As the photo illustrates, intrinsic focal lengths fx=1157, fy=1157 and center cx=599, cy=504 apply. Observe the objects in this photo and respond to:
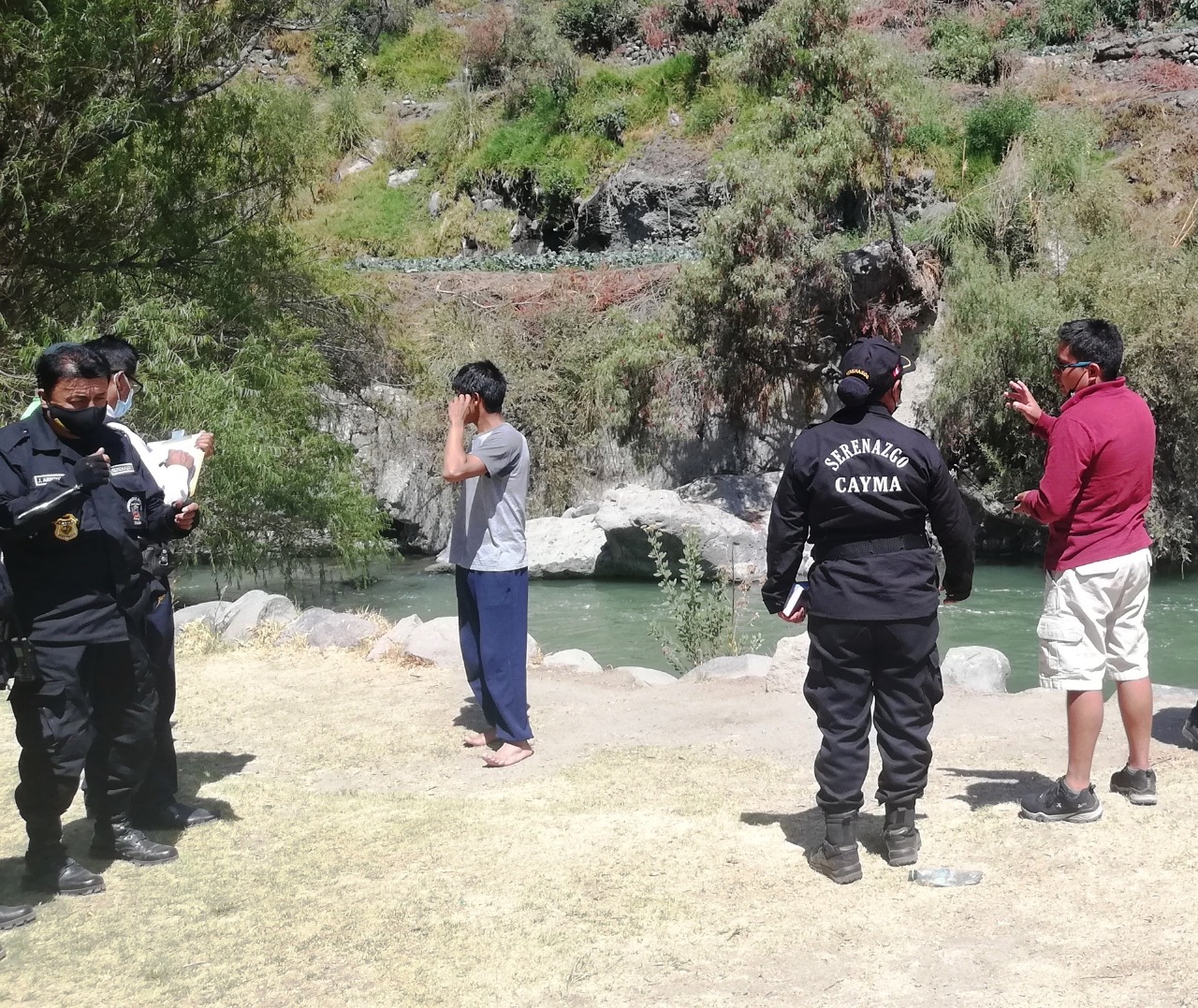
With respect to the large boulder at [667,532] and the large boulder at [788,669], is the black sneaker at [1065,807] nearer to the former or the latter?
the large boulder at [788,669]

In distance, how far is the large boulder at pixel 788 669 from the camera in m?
6.74

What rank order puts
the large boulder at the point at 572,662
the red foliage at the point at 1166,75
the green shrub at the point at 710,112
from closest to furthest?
the large boulder at the point at 572,662, the red foliage at the point at 1166,75, the green shrub at the point at 710,112

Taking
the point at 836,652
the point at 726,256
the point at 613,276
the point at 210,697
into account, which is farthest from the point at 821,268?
the point at 836,652

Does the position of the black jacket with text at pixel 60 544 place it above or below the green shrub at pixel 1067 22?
below

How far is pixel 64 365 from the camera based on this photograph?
3.99 m

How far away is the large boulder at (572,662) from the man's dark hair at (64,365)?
14.1ft

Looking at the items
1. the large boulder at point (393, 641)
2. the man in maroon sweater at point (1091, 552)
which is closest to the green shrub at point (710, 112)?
the large boulder at point (393, 641)

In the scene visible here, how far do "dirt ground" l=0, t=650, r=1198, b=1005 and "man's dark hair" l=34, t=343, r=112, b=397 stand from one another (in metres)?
1.82

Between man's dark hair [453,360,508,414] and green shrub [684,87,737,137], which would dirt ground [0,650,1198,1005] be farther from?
green shrub [684,87,737,137]

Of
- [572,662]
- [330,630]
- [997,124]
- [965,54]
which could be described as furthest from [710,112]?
[572,662]

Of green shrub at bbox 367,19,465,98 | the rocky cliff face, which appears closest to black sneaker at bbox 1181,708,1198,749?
the rocky cliff face

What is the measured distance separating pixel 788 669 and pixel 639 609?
5995 mm

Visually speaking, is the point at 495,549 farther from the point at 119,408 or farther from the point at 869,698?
the point at 869,698

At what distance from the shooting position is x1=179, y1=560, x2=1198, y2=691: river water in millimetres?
10281
